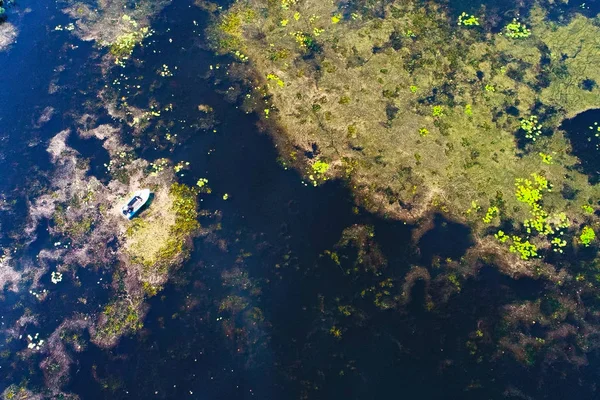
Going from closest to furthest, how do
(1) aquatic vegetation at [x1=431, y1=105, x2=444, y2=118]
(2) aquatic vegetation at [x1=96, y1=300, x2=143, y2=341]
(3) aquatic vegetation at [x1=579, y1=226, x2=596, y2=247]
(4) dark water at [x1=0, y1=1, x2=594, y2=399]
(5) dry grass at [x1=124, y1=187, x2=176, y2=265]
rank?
(4) dark water at [x1=0, y1=1, x2=594, y2=399]
(2) aquatic vegetation at [x1=96, y1=300, x2=143, y2=341]
(3) aquatic vegetation at [x1=579, y1=226, x2=596, y2=247]
(5) dry grass at [x1=124, y1=187, x2=176, y2=265]
(1) aquatic vegetation at [x1=431, y1=105, x2=444, y2=118]

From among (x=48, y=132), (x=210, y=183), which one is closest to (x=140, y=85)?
(x=48, y=132)

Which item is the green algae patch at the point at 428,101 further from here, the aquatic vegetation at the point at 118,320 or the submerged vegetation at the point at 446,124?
the aquatic vegetation at the point at 118,320

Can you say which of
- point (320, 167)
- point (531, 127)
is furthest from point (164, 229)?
point (531, 127)

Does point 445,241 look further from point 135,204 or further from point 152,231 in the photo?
point 135,204

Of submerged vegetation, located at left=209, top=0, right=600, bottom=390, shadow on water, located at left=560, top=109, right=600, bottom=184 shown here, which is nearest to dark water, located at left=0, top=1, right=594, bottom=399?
submerged vegetation, located at left=209, top=0, right=600, bottom=390

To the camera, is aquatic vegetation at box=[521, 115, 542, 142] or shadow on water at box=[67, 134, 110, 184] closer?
aquatic vegetation at box=[521, 115, 542, 142]

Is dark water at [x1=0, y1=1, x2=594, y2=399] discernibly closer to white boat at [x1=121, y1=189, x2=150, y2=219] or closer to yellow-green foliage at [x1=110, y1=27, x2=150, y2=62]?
white boat at [x1=121, y1=189, x2=150, y2=219]

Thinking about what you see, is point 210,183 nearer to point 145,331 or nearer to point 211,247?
point 211,247
